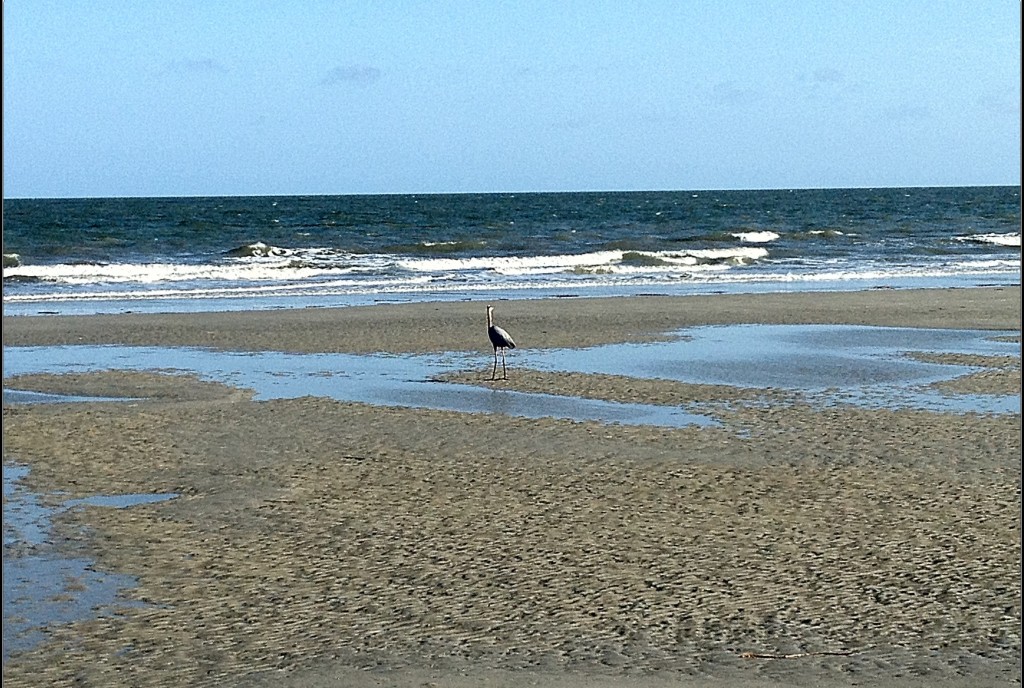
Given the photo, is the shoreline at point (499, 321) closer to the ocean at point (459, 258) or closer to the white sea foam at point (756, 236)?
the ocean at point (459, 258)

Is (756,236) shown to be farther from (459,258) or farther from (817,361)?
(817,361)

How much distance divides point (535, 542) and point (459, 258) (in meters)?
36.9

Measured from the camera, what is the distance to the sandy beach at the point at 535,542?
20.3 feet

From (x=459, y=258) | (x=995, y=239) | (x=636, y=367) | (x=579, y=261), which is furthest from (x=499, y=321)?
(x=995, y=239)

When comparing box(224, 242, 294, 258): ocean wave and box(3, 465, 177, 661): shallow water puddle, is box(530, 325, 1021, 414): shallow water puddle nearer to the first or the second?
box(3, 465, 177, 661): shallow water puddle

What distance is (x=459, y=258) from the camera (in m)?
44.8

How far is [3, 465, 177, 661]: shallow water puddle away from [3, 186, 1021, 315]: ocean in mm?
16696

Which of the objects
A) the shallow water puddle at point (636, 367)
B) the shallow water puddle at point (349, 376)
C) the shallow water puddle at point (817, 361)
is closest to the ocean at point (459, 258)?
the shallow water puddle at point (349, 376)

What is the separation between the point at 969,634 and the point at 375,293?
78.6 ft

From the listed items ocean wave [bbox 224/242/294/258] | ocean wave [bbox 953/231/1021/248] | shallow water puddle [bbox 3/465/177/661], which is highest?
shallow water puddle [bbox 3/465/177/661]

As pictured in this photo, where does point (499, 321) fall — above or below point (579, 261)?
above

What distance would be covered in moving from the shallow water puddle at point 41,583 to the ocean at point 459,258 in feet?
54.8

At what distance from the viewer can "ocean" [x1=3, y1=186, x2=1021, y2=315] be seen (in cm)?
3047

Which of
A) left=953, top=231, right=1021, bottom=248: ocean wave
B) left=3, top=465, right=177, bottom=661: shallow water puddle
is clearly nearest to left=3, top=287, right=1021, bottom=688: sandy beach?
left=3, top=465, right=177, bottom=661: shallow water puddle
